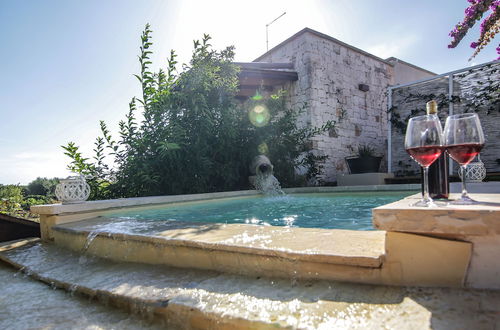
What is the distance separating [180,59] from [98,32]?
1.60 meters

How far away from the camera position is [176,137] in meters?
3.68

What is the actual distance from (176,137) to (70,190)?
169 cm

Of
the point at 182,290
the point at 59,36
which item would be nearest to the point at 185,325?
the point at 182,290

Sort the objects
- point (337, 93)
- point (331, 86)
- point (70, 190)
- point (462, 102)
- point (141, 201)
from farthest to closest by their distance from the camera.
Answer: point (337, 93) < point (331, 86) < point (462, 102) < point (141, 201) < point (70, 190)

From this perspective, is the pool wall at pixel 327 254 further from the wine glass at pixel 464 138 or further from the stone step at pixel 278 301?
the wine glass at pixel 464 138

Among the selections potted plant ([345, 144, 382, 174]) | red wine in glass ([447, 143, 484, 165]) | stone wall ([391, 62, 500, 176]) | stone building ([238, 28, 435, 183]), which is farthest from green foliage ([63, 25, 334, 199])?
stone wall ([391, 62, 500, 176])

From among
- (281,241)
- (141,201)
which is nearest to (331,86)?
(141,201)

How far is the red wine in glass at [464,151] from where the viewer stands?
2.64 ft

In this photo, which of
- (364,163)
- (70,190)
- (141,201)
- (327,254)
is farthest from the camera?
(364,163)

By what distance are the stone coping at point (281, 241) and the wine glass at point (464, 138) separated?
33 cm

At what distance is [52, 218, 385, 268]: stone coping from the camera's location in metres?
0.80

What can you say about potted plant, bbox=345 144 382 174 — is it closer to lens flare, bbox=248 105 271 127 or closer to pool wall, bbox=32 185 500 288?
lens flare, bbox=248 105 271 127

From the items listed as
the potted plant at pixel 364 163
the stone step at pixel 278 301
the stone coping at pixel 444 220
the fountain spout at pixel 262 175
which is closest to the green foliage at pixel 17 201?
the stone step at pixel 278 301

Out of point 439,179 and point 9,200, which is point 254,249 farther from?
point 9,200
